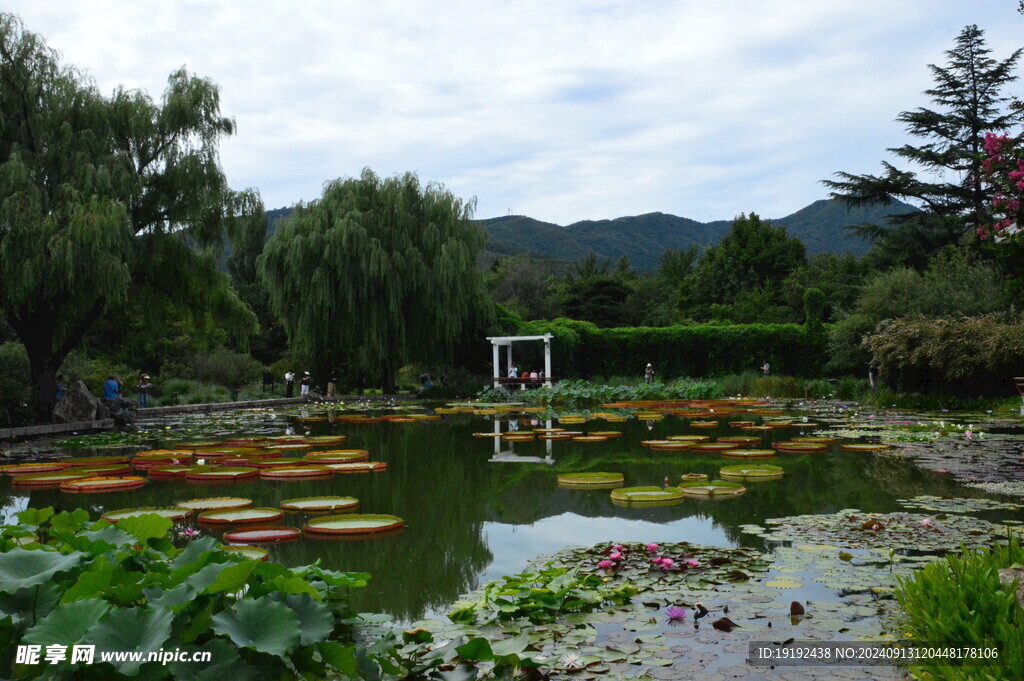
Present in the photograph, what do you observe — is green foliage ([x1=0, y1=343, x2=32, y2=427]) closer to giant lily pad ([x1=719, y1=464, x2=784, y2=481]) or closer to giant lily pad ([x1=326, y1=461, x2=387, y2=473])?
giant lily pad ([x1=326, y1=461, x2=387, y2=473])

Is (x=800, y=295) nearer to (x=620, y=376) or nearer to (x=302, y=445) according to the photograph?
(x=620, y=376)

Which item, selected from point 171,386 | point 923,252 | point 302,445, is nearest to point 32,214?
point 302,445

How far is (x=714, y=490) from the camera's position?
702 cm

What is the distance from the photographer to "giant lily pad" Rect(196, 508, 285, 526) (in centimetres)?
595

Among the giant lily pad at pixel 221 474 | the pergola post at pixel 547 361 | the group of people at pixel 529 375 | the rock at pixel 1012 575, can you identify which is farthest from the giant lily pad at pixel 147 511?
the pergola post at pixel 547 361

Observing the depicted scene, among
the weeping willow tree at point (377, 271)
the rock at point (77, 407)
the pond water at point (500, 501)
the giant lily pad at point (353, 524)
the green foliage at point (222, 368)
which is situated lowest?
the pond water at point (500, 501)

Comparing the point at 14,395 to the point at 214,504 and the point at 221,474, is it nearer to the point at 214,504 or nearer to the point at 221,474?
the point at 221,474

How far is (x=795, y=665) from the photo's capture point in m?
3.08

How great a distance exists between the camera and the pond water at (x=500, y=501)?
16.3 feet

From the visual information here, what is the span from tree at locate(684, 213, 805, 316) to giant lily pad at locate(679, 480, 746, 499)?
38.9m

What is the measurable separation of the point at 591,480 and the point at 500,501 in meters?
1.07

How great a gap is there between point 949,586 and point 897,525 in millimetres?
2566

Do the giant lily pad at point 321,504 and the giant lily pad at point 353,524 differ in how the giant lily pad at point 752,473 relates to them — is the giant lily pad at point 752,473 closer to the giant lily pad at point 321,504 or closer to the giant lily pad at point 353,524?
the giant lily pad at point 353,524

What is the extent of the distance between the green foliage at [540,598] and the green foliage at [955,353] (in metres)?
13.4
